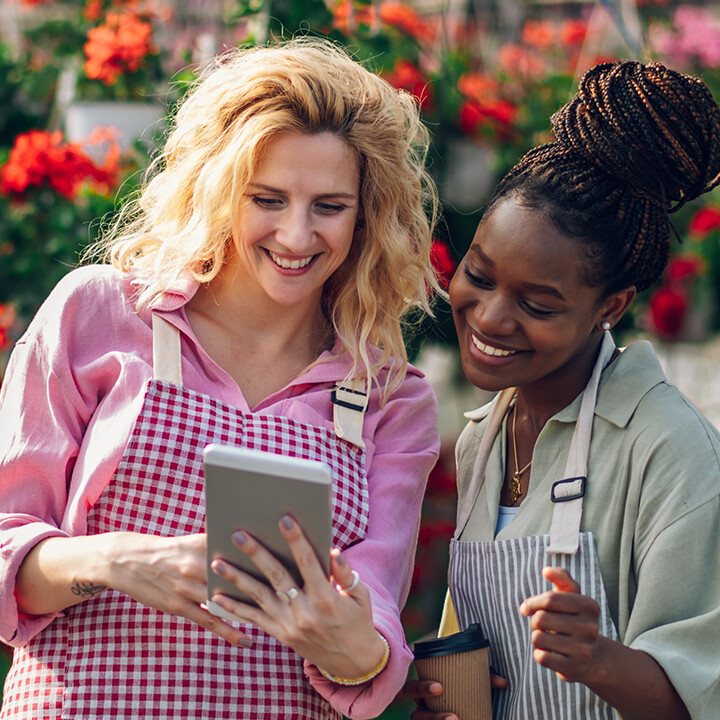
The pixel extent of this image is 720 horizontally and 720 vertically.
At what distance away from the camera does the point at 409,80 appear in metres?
4.22

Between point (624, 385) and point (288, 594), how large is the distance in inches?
33.1

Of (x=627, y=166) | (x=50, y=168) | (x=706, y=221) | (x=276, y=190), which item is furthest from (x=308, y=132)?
(x=706, y=221)

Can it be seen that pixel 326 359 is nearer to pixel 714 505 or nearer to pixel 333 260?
pixel 333 260

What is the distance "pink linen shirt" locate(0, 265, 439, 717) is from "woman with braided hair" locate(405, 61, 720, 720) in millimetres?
183

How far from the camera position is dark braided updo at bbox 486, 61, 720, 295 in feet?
6.76

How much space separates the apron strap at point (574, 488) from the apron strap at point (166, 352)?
0.81 metres

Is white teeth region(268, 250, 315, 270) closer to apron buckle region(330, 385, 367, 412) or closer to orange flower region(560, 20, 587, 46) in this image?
apron buckle region(330, 385, 367, 412)

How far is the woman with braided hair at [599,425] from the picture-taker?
1925mm

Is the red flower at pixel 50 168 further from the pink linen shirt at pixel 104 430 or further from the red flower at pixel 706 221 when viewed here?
the red flower at pixel 706 221

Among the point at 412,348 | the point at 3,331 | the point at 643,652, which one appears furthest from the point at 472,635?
the point at 3,331

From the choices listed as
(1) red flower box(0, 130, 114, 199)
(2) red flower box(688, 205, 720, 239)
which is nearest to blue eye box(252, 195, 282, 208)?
(1) red flower box(0, 130, 114, 199)

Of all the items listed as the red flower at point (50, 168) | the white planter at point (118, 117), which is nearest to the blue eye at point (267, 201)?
the red flower at point (50, 168)

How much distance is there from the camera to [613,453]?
2074 millimetres

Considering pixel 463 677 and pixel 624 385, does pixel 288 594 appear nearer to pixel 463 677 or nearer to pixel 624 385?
pixel 463 677
